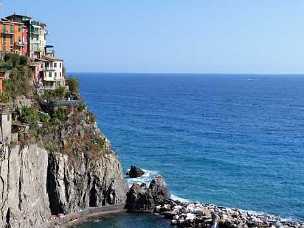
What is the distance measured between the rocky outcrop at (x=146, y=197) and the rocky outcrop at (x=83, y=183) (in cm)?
189

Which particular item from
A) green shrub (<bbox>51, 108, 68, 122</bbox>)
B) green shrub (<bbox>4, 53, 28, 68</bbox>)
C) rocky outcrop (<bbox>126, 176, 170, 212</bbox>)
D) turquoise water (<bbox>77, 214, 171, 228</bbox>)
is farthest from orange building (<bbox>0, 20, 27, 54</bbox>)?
turquoise water (<bbox>77, 214, 171, 228</bbox>)

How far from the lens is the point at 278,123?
17125 cm

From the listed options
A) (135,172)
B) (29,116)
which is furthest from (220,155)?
(29,116)

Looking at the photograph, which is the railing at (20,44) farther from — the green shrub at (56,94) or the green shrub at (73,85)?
the green shrub at (56,94)

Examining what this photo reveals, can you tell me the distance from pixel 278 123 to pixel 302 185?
74286mm

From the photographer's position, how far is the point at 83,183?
3182 inches

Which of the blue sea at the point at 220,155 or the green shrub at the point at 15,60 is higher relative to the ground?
the green shrub at the point at 15,60

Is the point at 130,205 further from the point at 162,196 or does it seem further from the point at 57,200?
the point at 57,200

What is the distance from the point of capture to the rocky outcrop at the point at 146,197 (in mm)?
83750

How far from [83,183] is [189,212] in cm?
1618

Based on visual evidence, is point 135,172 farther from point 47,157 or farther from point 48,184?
point 47,157

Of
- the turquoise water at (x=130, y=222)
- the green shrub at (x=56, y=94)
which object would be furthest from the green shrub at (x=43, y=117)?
the turquoise water at (x=130, y=222)

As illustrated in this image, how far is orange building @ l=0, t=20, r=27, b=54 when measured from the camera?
8888 centimetres

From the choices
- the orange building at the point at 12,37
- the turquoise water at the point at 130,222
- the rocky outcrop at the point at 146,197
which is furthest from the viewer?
the orange building at the point at 12,37
